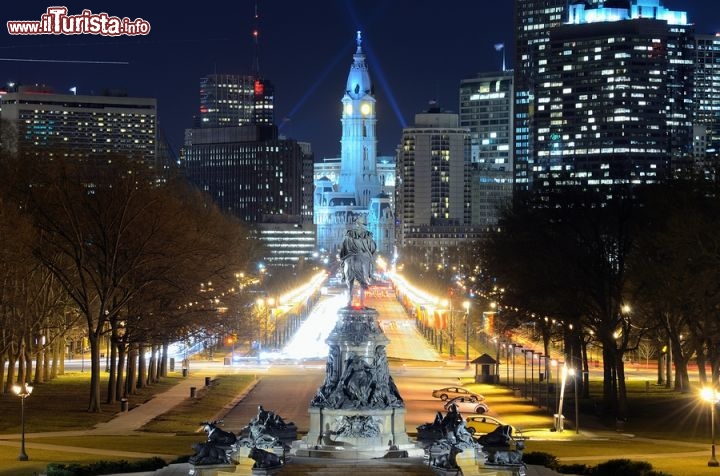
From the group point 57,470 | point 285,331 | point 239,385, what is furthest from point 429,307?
point 57,470

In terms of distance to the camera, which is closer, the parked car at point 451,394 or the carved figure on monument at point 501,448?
the carved figure on monument at point 501,448

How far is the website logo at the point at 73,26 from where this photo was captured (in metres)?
120

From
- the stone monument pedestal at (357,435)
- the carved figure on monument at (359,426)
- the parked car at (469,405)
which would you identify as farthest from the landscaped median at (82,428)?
the parked car at (469,405)

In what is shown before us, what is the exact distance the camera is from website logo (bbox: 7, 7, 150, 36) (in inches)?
4705

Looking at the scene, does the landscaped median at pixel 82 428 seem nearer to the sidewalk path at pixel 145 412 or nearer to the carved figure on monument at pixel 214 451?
the sidewalk path at pixel 145 412

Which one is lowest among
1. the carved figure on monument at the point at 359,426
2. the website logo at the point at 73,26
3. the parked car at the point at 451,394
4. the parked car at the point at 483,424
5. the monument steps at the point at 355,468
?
the monument steps at the point at 355,468

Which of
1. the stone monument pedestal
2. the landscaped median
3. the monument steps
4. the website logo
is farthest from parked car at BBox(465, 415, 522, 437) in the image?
the website logo

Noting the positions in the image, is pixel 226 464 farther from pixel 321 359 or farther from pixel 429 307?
pixel 429 307

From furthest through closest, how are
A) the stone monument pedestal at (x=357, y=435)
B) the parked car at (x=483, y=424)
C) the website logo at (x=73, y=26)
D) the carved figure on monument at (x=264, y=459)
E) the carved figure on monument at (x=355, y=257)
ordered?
the website logo at (x=73, y=26) → the parked car at (x=483, y=424) → the carved figure on monument at (x=355, y=257) → the stone monument pedestal at (x=357, y=435) → the carved figure on monument at (x=264, y=459)

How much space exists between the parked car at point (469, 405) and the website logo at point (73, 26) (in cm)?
4913

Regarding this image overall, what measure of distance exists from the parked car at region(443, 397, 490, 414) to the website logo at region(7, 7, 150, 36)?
161ft

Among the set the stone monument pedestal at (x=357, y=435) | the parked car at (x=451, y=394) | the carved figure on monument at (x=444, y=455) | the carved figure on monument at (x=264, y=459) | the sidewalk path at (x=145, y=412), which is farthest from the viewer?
the parked car at (x=451, y=394)

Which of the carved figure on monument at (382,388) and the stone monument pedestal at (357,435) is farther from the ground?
the carved figure on monument at (382,388)

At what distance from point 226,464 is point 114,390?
43123 mm
